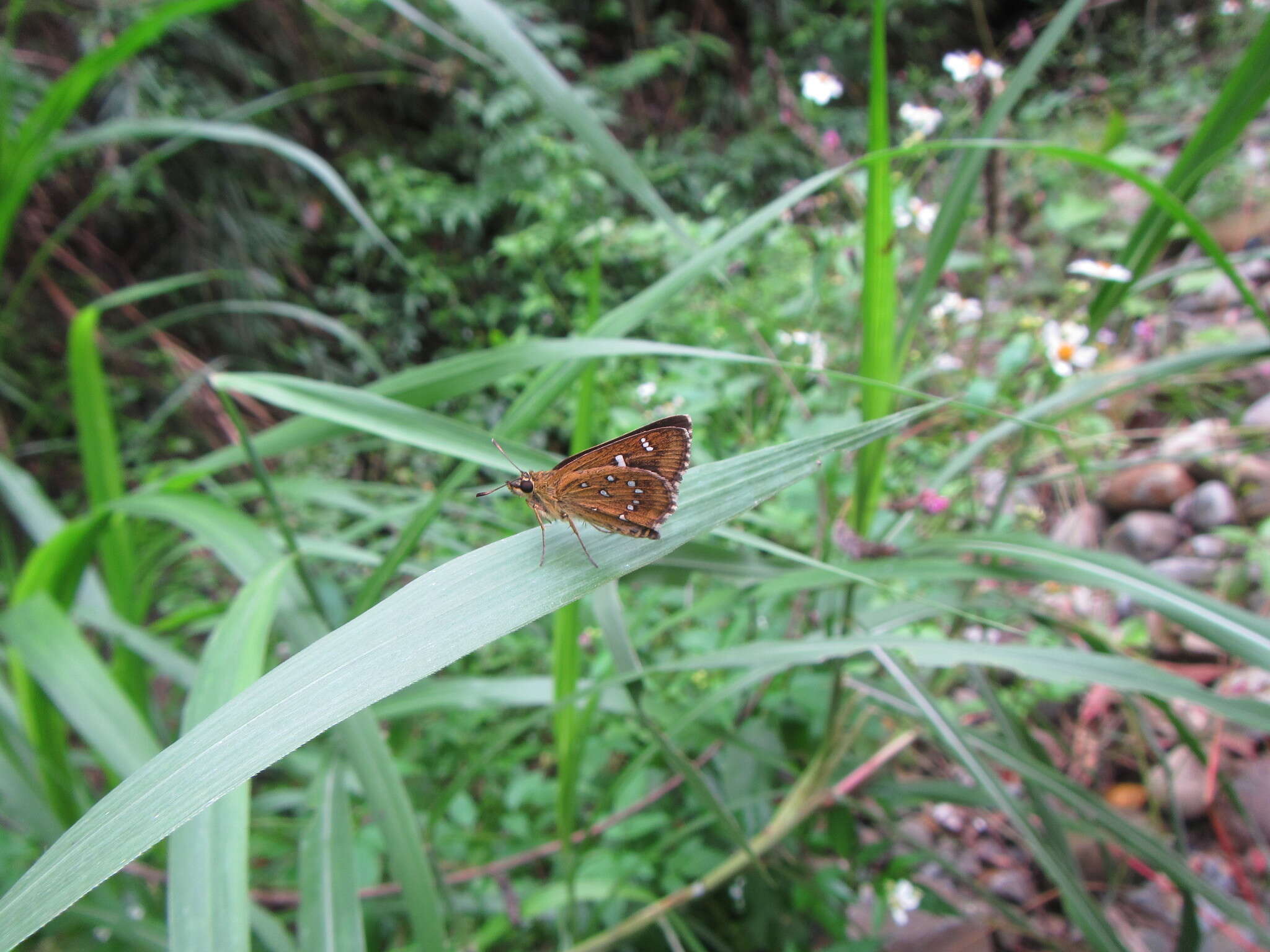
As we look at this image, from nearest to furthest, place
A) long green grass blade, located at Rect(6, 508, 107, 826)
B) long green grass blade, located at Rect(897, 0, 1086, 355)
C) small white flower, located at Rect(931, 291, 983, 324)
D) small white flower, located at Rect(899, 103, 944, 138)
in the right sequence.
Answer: long green grass blade, located at Rect(897, 0, 1086, 355)
long green grass blade, located at Rect(6, 508, 107, 826)
small white flower, located at Rect(899, 103, 944, 138)
small white flower, located at Rect(931, 291, 983, 324)

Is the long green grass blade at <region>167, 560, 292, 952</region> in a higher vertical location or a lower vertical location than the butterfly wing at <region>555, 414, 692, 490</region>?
lower

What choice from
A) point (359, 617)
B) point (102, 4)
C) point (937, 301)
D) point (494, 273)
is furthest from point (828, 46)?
point (359, 617)

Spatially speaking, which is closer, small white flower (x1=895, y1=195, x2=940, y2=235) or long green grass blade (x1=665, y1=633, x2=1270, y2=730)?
long green grass blade (x1=665, y1=633, x2=1270, y2=730)

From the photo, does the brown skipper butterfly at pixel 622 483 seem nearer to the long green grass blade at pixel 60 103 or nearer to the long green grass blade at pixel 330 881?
the long green grass blade at pixel 330 881

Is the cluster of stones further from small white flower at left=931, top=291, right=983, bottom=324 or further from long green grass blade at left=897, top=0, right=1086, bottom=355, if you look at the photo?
long green grass blade at left=897, top=0, right=1086, bottom=355

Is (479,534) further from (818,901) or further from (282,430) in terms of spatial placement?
(818,901)

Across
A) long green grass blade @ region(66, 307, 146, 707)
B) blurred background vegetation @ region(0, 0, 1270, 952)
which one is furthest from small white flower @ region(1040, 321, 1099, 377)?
long green grass blade @ region(66, 307, 146, 707)

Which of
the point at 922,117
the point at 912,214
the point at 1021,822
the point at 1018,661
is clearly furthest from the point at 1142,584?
the point at 922,117

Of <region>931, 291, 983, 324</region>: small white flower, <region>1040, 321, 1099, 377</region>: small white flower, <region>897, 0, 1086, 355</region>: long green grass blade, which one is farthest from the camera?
<region>931, 291, 983, 324</region>: small white flower
